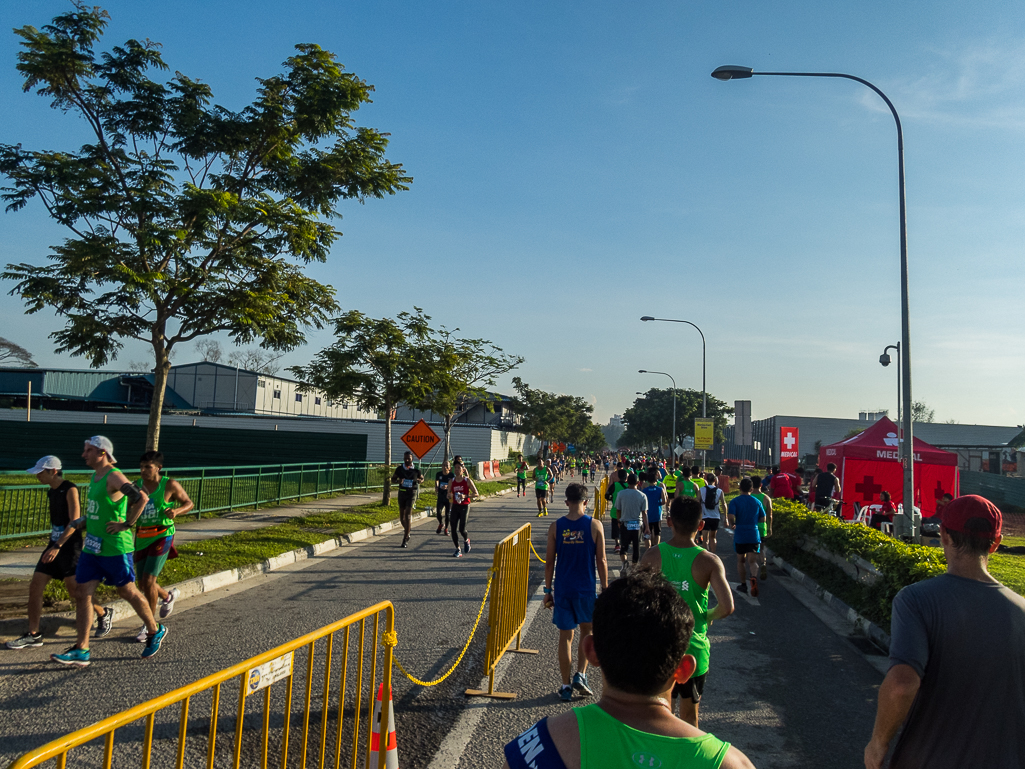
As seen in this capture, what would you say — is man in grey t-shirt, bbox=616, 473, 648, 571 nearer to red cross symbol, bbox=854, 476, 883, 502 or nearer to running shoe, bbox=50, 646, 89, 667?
running shoe, bbox=50, 646, 89, 667

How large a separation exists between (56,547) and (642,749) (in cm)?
634

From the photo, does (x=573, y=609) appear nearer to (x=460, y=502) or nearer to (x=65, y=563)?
(x=65, y=563)

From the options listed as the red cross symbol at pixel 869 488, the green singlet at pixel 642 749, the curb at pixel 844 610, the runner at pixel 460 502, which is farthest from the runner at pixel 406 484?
the red cross symbol at pixel 869 488

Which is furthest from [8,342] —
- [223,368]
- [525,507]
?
[525,507]

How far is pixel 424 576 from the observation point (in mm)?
10688

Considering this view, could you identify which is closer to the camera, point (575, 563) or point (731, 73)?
point (575, 563)

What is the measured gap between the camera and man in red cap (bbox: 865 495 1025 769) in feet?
8.42

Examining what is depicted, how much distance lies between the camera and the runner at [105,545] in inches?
239

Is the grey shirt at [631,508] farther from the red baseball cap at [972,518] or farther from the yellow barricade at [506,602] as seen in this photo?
the red baseball cap at [972,518]

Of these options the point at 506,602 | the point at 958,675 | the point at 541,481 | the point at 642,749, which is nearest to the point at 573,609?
the point at 506,602

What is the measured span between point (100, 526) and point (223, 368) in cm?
5456

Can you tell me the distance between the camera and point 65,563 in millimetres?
6418

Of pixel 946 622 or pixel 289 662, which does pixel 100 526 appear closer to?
pixel 289 662

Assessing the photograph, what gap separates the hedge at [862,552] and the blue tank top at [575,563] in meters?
3.92
